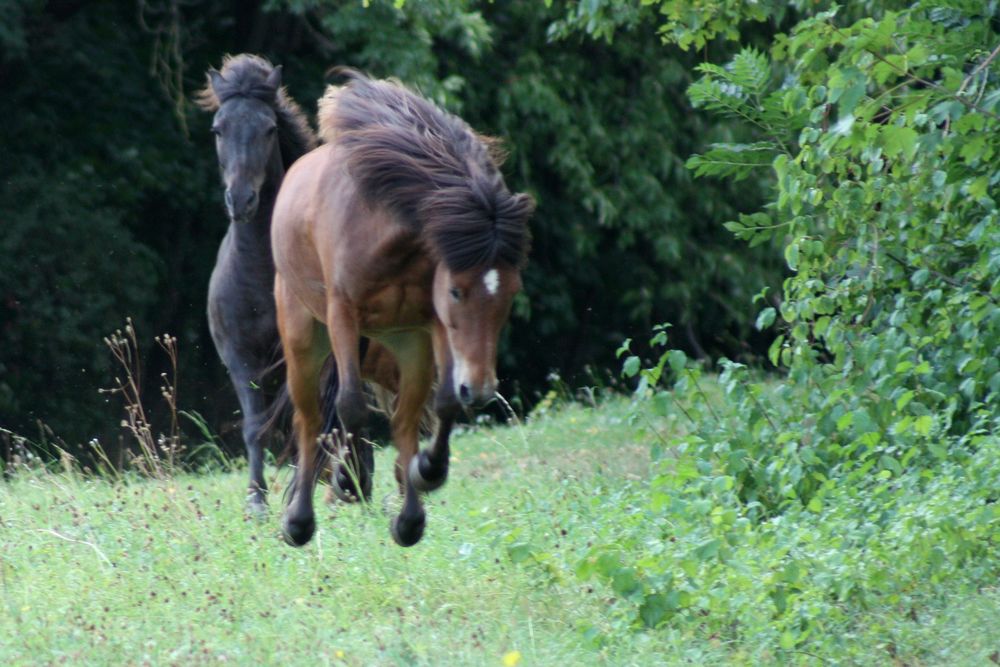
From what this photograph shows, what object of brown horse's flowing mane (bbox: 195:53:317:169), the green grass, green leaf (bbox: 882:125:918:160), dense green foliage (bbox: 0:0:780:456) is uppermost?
green leaf (bbox: 882:125:918:160)

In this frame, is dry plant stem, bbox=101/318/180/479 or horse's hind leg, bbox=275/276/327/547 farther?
dry plant stem, bbox=101/318/180/479

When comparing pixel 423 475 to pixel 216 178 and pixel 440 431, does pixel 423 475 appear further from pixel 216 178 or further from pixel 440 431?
pixel 216 178

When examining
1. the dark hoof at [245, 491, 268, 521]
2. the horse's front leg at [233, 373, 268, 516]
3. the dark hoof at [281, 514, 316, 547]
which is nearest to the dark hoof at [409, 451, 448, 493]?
the dark hoof at [281, 514, 316, 547]

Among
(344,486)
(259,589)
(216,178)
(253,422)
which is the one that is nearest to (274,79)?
(253,422)

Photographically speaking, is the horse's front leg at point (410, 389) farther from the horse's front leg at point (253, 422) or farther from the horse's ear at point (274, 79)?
the horse's ear at point (274, 79)

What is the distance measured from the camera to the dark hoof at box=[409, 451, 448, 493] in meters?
5.88

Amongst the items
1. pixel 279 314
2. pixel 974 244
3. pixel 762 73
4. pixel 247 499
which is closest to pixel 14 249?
pixel 247 499

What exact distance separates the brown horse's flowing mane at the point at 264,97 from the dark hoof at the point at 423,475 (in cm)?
306

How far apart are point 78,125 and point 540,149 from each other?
5212 millimetres

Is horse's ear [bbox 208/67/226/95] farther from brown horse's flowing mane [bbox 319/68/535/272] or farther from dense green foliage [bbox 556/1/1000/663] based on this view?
dense green foliage [bbox 556/1/1000/663]

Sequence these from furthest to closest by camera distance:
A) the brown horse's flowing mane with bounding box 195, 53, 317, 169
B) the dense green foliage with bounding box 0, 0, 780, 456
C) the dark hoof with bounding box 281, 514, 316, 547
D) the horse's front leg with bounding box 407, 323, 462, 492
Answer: the dense green foliage with bounding box 0, 0, 780, 456 < the brown horse's flowing mane with bounding box 195, 53, 317, 169 < the dark hoof with bounding box 281, 514, 316, 547 < the horse's front leg with bounding box 407, 323, 462, 492

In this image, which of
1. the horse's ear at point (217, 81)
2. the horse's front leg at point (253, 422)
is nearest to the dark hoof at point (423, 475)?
the horse's front leg at point (253, 422)

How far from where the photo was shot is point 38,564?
6.32m

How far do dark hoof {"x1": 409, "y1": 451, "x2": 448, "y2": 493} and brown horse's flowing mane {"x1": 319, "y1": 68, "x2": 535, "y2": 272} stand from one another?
92cm
